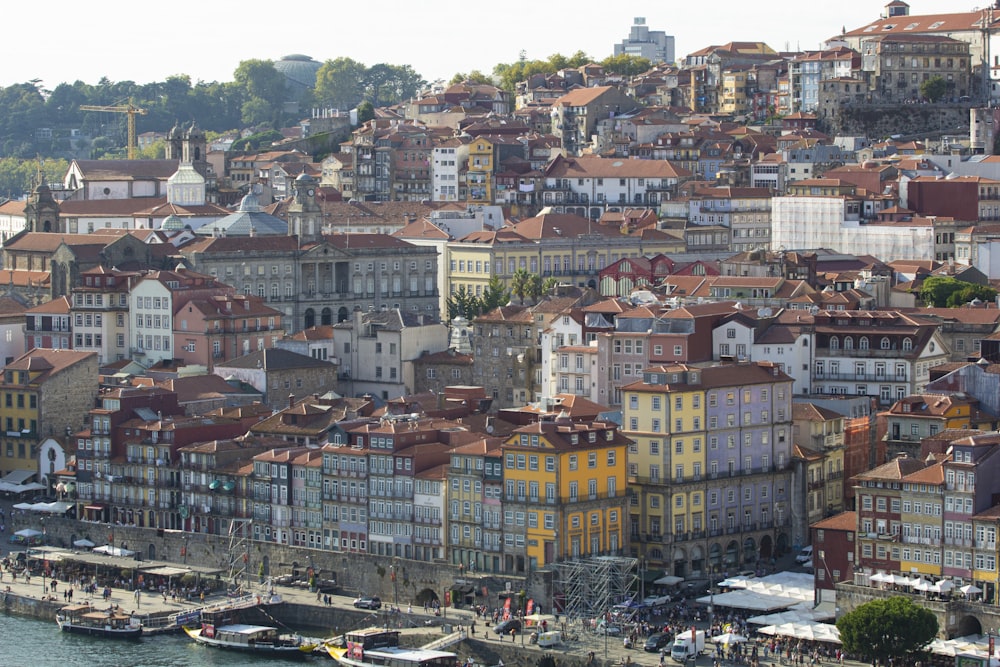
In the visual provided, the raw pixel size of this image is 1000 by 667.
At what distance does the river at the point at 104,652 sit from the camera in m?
82.1

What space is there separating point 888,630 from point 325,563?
23012mm

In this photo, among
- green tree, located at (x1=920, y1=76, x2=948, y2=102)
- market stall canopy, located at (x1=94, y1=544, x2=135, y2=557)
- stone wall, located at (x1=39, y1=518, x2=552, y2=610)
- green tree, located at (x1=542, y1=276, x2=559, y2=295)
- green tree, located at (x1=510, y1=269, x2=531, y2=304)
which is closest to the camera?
stone wall, located at (x1=39, y1=518, x2=552, y2=610)

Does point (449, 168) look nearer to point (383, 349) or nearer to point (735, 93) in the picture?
point (735, 93)

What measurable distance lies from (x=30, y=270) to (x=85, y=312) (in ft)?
69.9

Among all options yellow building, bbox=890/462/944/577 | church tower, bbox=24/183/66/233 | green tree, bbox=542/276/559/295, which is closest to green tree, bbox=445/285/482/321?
green tree, bbox=542/276/559/295

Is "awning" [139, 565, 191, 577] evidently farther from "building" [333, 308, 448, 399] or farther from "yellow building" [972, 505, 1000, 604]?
"yellow building" [972, 505, 1000, 604]

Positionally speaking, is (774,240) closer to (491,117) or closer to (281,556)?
(491,117)

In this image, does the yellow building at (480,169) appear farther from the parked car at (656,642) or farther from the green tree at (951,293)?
the parked car at (656,642)

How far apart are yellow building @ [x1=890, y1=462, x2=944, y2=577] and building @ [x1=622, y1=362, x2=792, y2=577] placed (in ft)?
31.7

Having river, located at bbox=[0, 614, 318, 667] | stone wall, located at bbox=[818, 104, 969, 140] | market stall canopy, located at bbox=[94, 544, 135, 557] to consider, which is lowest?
river, located at bbox=[0, 614, 318, 667]

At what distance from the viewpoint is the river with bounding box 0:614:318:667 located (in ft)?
269

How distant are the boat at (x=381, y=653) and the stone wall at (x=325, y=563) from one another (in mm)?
3950

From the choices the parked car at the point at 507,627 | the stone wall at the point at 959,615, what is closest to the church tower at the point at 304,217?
the parked car at the point at 507,627

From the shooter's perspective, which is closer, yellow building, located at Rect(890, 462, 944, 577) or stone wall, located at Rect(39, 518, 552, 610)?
yellow building, located at Rect(890, 462, 944, 577)
